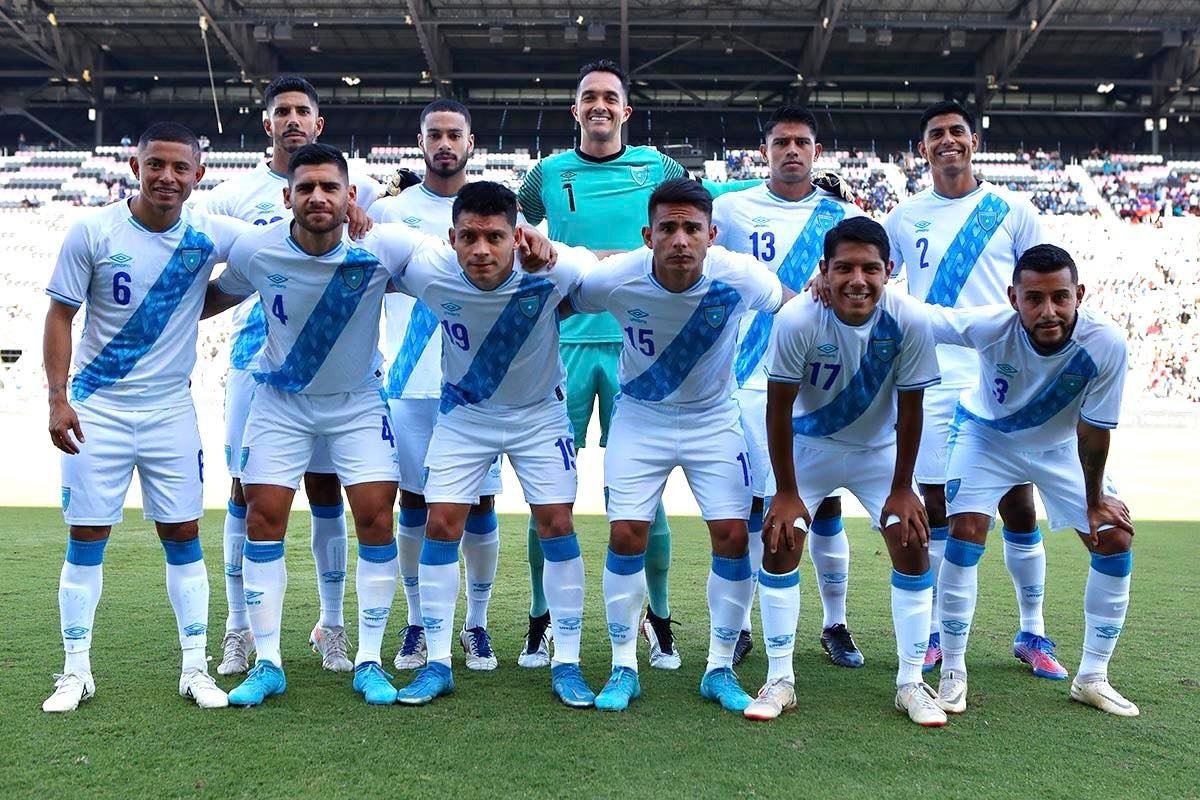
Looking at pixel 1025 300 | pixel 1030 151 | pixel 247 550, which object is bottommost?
pixel 247 550

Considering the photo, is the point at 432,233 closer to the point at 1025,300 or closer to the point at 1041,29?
the point at 1025,300

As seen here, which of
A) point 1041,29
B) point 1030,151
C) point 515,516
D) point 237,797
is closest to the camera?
point 237,797

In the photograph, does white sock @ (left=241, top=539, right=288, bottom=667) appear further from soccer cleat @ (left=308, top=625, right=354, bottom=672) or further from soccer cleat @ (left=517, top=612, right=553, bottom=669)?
soccer cleat @ (left=517, top=612, right=553, bottom=669)

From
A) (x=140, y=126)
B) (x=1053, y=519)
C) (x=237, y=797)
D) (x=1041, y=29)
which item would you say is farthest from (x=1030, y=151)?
(x=237, y=797)

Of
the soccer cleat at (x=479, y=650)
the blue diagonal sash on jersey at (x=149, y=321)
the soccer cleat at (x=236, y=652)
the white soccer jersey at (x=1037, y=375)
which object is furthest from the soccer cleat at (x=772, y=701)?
the blue diagonal sash on jersey at (x=149, y=321)

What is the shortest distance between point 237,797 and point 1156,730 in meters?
2.97

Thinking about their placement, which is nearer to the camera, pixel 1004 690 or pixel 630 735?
pixel 630 735

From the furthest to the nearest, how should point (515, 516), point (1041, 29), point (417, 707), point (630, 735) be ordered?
point (1041, 29) → point (515, 516) → point (417, 707) → point (630, 735)

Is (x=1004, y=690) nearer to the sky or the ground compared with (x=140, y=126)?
nearer to the ground

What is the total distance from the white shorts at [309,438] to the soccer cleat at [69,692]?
2.95 feet

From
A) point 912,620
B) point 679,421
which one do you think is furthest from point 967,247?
point 912,620

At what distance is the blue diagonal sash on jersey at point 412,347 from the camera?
4.70 m

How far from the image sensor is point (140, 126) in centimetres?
3872

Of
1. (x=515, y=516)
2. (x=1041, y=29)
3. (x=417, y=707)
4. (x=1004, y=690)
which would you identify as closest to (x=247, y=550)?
(x=417, y=707)
